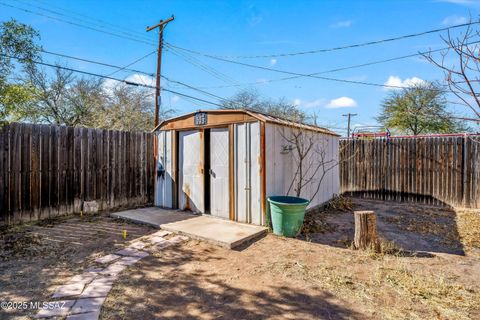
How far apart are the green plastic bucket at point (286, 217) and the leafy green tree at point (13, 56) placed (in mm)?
4521

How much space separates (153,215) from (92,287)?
2.95m

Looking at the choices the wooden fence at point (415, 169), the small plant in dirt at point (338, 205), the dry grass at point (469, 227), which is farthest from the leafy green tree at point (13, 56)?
the wooden fence at point (415, 169)

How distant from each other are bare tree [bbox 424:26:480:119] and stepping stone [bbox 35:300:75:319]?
3933 mm

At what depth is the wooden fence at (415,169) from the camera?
693 cm

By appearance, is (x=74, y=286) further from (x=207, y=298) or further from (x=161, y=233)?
(x=161, y=233)

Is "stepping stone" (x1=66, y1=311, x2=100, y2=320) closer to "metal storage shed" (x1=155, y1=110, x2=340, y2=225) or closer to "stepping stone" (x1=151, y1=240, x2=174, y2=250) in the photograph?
"stepping stone" (x1=151, y1=240, x2=174, y2=250)

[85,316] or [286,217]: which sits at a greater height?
[286,217]

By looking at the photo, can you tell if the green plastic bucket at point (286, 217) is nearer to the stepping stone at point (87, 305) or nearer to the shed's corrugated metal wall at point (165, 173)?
the stepping stone at point (87, 305)

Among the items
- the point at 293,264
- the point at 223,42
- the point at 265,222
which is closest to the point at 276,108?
the point at 223,42

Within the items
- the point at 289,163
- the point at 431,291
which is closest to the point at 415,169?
the point at 289,163

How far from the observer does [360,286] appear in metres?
2.72

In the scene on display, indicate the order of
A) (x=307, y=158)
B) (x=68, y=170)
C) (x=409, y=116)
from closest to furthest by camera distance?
(x=68, y=170) < (x=307, y=158) < (x=409, y=116)

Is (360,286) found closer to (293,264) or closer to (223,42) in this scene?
(293,264)

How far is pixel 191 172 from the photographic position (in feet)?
19.3
